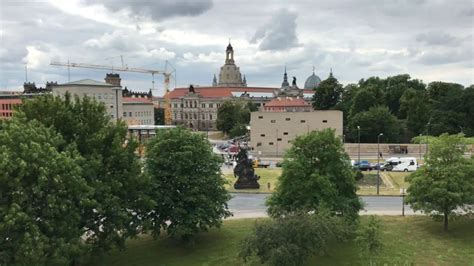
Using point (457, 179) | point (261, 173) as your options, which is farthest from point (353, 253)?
point (261, 173)

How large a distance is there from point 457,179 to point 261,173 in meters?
31.9

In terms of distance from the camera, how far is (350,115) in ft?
322

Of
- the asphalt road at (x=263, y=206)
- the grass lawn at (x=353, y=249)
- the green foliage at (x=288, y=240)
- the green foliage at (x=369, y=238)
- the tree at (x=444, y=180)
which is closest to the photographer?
the green foliage at (x=288, y=240)

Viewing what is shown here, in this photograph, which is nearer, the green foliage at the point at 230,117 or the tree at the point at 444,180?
the tree at the point at 444,180

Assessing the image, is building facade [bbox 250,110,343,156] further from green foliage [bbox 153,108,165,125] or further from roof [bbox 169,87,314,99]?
green foliage [bbox 153,108,165,125]

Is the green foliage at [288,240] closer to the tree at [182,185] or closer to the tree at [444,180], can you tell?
the tree at [182,185]

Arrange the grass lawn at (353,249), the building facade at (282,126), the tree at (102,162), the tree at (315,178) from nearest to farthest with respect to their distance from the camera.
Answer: the tree at (102,162)
the grass lawn at (353,249)
the tree at (315,178)
the building facade at (282,126)

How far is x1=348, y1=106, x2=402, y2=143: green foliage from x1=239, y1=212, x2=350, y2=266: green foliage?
66.0 metres

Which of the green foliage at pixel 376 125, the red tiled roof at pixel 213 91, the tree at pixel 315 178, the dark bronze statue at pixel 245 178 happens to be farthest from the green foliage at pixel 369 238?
the red tiled roof at pixel 213 91

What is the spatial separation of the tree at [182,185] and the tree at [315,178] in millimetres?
3743

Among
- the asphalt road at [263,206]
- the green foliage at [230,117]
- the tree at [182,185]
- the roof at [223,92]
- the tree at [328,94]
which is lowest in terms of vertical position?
the asphalt road at [263,206]

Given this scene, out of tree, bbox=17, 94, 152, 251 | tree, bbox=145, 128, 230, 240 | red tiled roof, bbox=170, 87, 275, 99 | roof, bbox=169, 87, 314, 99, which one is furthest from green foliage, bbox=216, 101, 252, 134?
tree, bbox=17, 94, 152, 251

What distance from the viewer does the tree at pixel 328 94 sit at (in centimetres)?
12025

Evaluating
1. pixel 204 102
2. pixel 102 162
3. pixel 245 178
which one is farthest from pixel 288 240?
pixel 204 102
